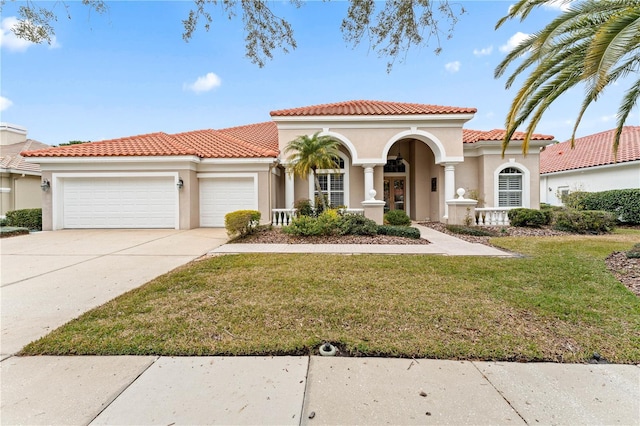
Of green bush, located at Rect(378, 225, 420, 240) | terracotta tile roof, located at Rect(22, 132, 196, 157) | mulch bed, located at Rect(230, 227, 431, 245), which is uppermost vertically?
terracotta tile roof, located at Rect(22, 132, 196, 157)

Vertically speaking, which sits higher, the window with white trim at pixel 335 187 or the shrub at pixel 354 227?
the window with white trim at pixel 335 187

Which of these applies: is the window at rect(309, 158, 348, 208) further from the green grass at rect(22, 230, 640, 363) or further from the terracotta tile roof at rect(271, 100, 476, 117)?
the green grass at rect(22, 230, 640, 363)

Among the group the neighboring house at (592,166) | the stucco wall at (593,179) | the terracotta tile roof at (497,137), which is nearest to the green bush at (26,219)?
the terracotta tile roof at (497,137)

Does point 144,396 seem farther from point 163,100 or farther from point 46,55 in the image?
point 163,100

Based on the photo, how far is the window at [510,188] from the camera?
15.0 m

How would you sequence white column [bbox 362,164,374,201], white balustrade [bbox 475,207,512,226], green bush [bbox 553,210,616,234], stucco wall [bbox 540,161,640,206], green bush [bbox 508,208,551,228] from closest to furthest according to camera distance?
green bush [bbox 553,210,616,234] < green bush [bbox 508,208,551,228] < white balustrade [bbox 475,207,512,226] < white column [bbox 362,164,374,201] < stucco wall [bbox 540,161,640,206]

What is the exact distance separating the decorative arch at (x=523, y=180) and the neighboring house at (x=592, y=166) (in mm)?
2414

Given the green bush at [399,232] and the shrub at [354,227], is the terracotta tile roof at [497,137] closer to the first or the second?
the green bush at [399,232]

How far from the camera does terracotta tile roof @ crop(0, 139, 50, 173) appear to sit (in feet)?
55.7

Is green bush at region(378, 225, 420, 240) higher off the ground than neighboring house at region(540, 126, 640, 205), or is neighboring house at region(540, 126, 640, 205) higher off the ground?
neighboring house at region(540, 126, 640, 205)

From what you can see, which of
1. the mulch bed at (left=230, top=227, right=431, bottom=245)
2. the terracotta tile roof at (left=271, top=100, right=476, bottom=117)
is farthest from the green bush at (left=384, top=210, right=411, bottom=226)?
the terracotta tile roof at (left=271, top=100, right=476, bottom=117)

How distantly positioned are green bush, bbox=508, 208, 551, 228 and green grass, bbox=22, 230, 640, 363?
22.6 feet

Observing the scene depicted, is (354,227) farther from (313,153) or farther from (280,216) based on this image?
(280,216)

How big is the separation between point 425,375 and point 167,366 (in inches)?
98.3
